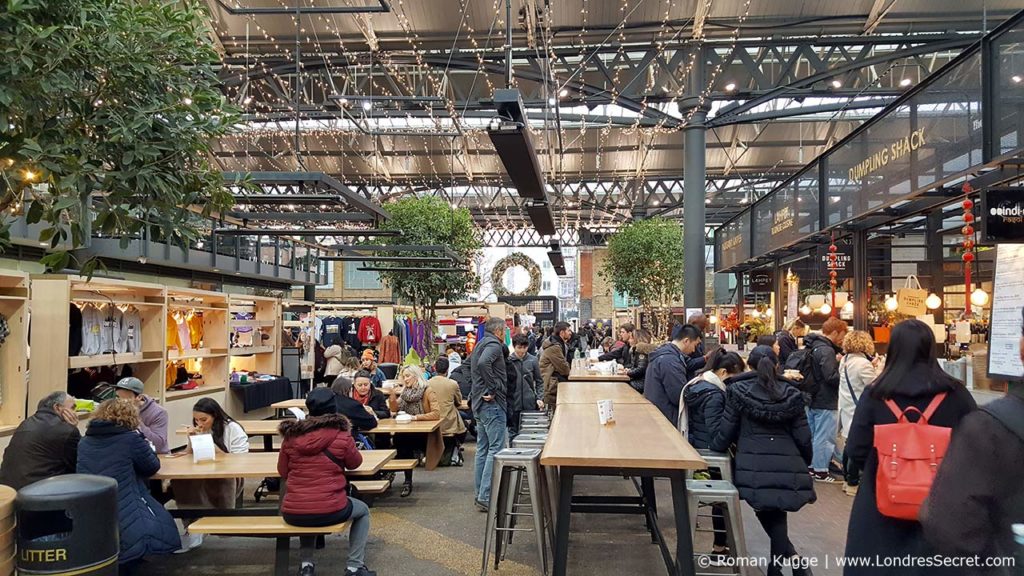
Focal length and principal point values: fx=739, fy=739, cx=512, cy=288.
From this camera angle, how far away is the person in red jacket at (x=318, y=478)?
447 centimetres

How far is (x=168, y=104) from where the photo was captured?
326 cm

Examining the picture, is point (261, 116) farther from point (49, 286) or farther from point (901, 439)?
point (901, 439)

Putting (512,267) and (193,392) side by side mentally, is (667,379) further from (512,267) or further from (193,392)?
(512,267)

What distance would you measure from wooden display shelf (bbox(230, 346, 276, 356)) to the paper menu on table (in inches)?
247

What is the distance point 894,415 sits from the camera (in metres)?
2.77

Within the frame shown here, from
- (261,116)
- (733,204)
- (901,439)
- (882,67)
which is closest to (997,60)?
(901,439)

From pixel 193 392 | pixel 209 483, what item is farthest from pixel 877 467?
pixel 193 392

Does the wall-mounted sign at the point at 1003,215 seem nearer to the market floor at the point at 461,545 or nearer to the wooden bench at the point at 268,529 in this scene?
the market floor at the point at 461,545

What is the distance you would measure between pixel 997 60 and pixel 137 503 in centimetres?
637

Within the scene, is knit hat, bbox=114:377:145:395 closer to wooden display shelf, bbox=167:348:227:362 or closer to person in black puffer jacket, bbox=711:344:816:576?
wooden display shelf, bbox=167:348:227:362

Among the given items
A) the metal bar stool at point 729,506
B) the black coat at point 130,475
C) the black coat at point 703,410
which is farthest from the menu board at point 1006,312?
the black coat at point 130,475

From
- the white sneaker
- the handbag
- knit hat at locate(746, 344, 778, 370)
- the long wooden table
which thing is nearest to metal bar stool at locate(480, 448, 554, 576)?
knit hat at locate(746, 344, 778, 370)

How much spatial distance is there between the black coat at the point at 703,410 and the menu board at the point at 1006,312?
197 cm

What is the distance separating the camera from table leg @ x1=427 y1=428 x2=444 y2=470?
8.34 m
